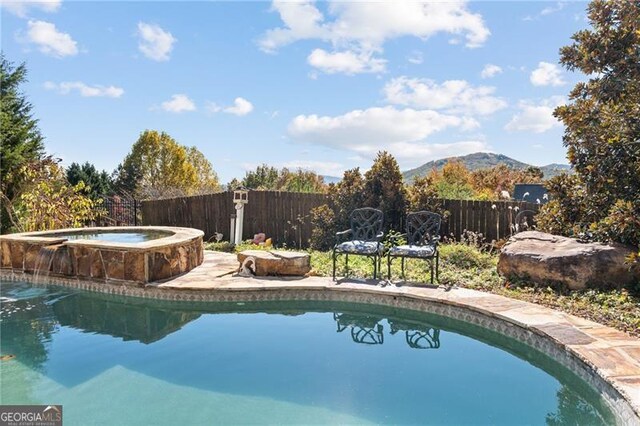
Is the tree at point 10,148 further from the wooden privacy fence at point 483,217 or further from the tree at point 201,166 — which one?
the tree at point 201,166

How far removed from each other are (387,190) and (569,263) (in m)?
3.60

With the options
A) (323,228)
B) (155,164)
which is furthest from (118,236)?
(155,164)

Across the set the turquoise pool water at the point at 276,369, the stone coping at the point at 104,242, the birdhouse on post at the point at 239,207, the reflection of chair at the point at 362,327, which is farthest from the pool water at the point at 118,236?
the reflection of chair at the point at 362,327

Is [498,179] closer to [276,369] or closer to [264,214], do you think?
[264,214]

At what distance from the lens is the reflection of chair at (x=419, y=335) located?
4.21m

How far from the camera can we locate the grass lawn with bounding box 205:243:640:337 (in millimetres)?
4336

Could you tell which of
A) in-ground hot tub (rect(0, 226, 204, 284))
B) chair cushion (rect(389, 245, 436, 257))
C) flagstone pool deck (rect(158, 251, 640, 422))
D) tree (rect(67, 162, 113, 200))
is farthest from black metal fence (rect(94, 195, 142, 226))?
chair cushion (rect(389, 245, 436, 257))

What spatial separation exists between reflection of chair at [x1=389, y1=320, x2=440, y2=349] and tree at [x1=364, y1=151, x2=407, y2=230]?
352 cm

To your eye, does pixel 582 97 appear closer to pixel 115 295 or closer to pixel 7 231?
pixel 115 295

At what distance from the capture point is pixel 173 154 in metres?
23.2

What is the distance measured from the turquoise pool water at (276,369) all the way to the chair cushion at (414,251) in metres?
0.82

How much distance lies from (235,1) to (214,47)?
1.26 metres

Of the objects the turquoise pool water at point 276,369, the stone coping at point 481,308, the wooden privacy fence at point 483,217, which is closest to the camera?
the turquoise pool water at point 276,369

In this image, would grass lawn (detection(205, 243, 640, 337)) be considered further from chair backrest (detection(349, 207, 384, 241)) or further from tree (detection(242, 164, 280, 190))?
tree (detection(242, 164, 280, 190))
